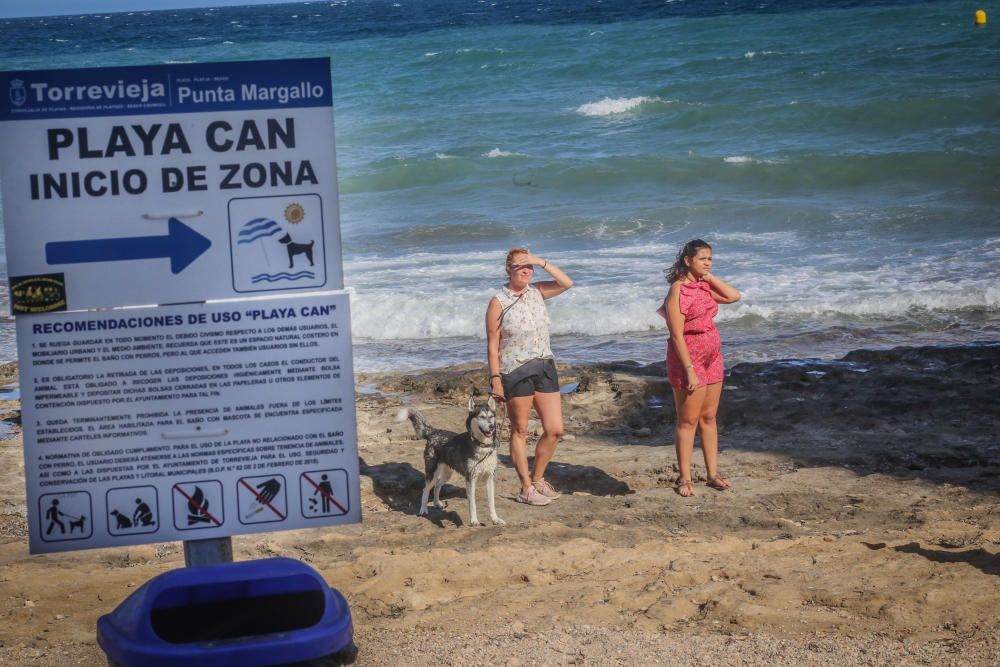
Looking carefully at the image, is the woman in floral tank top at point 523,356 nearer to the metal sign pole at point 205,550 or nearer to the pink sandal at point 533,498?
the pink sandal at point 533,498

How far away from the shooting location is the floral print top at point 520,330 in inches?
291

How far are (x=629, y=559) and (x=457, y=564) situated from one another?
93cm

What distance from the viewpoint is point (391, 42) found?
62.5 metres

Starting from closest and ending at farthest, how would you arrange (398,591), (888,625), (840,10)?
(888,625)
(398,591)
(840,10)

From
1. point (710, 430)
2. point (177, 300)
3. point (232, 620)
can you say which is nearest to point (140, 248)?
point (177, 300)

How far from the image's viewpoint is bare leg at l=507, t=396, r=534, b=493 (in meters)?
7.51

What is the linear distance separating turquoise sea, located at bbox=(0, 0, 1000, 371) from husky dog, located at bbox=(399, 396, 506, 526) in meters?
5.23

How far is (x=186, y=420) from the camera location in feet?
10.2

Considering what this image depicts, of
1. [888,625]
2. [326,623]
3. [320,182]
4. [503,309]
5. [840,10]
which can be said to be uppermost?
[840,10]

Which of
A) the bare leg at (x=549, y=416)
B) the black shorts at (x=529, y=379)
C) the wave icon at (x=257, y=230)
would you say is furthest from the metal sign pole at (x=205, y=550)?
the bare leg at (x=549, y=416)

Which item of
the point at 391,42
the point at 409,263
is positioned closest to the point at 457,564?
the point at 409,263

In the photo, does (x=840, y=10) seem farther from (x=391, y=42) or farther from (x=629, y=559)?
(x=629, y=559)

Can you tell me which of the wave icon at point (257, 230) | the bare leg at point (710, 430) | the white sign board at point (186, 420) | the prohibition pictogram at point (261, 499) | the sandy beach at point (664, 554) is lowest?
the sandy beach at point (664, 554)

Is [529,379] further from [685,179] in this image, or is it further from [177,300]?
[685,179]
